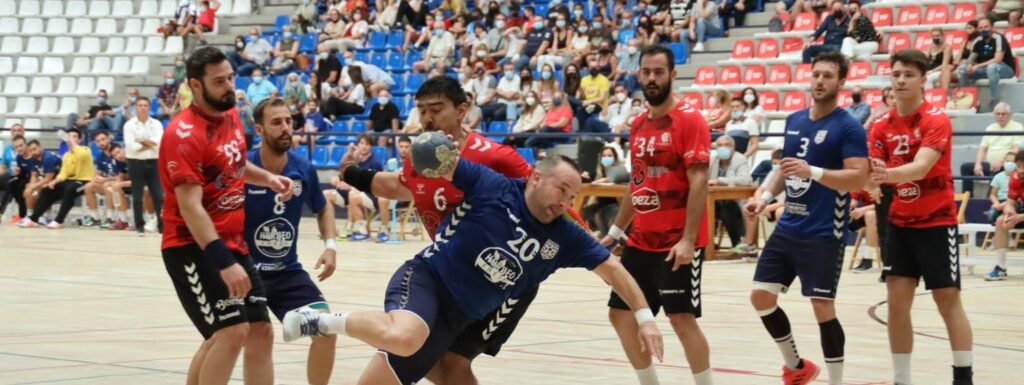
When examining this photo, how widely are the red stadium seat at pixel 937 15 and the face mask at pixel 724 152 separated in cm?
695

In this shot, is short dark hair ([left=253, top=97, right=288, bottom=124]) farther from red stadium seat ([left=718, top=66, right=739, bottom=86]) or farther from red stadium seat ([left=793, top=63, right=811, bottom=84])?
red stadium seat ([left=718, top=66, right=739, bottom=86])

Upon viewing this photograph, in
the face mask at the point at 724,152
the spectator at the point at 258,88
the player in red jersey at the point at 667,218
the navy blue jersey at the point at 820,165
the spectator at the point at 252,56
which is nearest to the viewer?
the player in red jersey at the point at 667,218

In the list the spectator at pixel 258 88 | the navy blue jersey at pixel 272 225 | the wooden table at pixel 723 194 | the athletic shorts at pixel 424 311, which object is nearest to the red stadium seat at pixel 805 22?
the wooden table at pixel 723 194

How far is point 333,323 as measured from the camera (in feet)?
22.8

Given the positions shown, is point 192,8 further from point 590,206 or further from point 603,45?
point 590,206

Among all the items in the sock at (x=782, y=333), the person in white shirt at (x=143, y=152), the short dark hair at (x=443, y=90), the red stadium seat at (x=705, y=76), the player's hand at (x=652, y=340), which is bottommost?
the person in white shirt at (x=143, y=152)

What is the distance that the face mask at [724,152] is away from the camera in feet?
63.7

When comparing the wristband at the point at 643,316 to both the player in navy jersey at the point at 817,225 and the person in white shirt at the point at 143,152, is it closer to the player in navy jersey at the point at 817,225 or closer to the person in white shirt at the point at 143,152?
the player in navy jersey at the point at 817,225

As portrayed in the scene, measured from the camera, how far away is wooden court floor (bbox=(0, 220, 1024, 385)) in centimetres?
960

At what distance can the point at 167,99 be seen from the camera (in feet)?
109

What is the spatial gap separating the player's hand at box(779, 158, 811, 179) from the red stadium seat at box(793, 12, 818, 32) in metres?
18.4

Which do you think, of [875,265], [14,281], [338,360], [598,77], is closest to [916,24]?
[598,77]

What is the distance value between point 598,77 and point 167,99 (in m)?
11.4

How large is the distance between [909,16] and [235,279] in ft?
65.7
